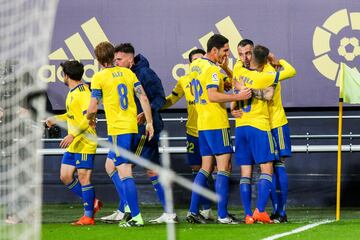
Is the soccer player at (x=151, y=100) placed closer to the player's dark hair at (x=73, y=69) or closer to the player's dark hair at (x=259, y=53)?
the player's dark hair at (x=73, y=69)

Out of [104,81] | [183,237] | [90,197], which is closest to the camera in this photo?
[183,237]

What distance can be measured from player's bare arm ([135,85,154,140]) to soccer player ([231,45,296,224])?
98cm

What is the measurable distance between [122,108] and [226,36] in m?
3.10

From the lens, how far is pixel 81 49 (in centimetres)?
1362

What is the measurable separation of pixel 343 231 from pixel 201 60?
2298 mm

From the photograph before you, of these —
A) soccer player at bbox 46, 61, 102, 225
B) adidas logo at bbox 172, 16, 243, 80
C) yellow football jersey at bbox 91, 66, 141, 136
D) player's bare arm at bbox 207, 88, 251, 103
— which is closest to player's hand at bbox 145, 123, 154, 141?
yellow football jersey at bbox 91, 66, 141, 136

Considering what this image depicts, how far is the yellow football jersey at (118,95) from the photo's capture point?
10.5m

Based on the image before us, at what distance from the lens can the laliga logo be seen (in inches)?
518

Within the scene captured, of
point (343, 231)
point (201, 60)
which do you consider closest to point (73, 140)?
point (201, 60)

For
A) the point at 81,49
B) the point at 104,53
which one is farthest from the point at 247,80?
the point at 81,49

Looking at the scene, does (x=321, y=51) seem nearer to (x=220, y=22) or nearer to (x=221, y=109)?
(x=220, y=22)

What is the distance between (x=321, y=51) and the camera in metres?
13.2

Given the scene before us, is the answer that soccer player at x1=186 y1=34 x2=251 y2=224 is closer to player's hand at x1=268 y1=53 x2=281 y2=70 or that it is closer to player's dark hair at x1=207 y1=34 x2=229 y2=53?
player's dark hair at x1=207 y1=34 x2=229 y2=53

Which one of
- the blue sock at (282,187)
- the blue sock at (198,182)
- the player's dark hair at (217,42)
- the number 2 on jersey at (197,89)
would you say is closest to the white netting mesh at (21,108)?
the number 2 on jersey at (197,89)
